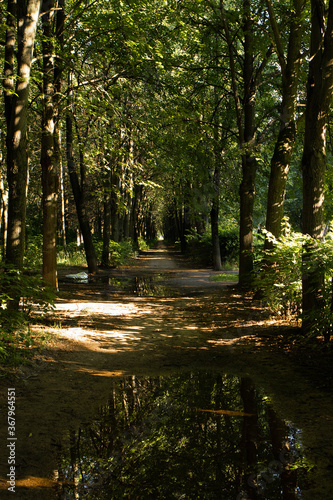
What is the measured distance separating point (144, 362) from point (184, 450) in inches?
111

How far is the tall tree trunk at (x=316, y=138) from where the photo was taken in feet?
20.9

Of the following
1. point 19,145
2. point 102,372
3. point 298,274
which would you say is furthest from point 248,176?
point 102,372

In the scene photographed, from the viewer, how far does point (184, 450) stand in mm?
3373

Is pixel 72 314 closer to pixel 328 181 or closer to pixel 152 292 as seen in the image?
pixel 152 292

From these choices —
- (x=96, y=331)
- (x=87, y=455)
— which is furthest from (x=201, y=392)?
(x=96, y=331)

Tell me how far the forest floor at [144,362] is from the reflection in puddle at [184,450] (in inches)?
6.7

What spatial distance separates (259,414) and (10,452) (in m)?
2.39

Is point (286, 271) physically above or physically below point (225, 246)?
below

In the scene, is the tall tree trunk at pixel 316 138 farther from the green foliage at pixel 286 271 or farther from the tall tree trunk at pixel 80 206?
the tall tree trunk at pixel 80 206

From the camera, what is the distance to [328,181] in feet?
40.2

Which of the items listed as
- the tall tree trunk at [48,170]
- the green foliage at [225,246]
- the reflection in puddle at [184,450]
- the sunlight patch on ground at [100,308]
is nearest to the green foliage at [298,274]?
the reflection in puddle at [184,450]

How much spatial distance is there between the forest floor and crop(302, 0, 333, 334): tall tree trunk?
107cm

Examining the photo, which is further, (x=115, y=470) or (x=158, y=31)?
(x=158, y=31)

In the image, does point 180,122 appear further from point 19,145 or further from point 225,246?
point 225,246
